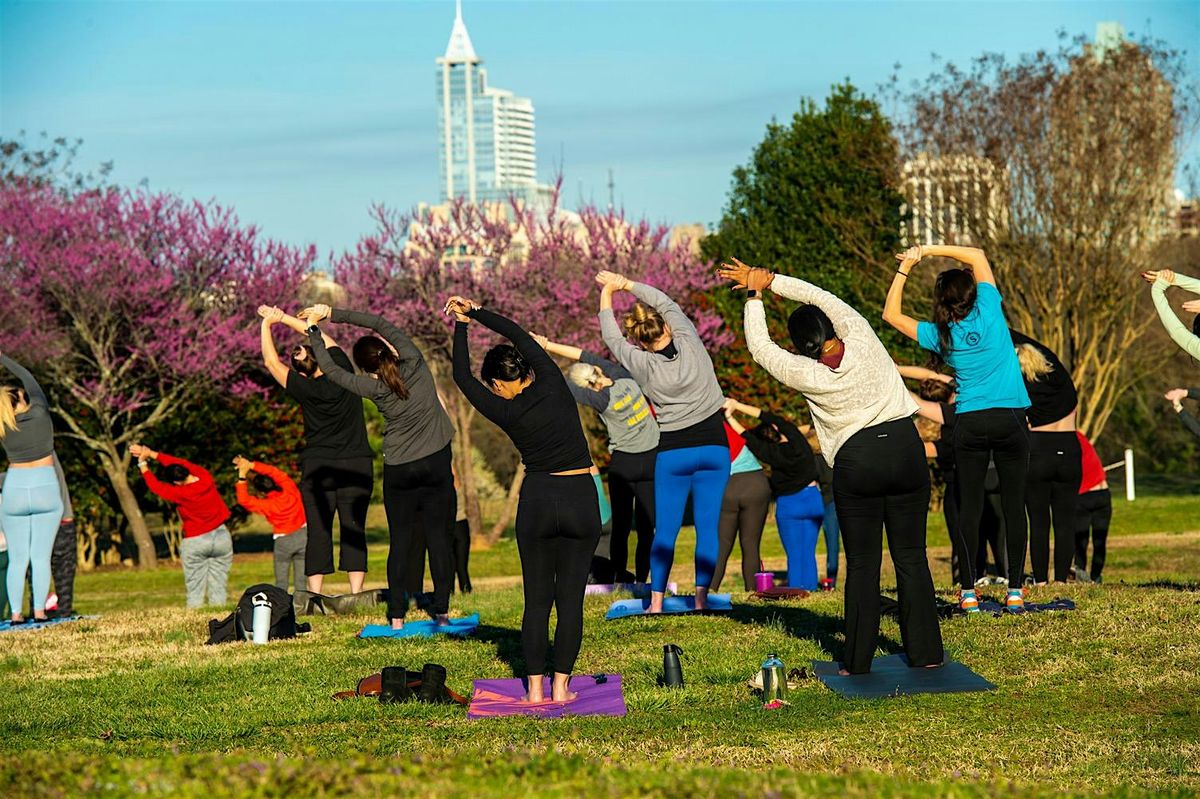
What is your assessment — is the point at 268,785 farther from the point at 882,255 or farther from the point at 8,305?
the point at 882,255

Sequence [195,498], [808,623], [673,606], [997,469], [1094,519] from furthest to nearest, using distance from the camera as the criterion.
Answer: [1094,519], [195,498], [673,606], [808,623], [997,469]

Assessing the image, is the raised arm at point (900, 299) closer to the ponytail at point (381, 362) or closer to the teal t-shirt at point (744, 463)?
the ponytail at point (381, 362)

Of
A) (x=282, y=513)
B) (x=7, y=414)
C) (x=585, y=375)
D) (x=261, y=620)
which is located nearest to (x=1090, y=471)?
(x=585, y=375)

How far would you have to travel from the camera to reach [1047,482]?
11.3 m

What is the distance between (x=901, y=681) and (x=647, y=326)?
11.4 feet

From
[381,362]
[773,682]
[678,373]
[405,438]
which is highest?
[381,362]

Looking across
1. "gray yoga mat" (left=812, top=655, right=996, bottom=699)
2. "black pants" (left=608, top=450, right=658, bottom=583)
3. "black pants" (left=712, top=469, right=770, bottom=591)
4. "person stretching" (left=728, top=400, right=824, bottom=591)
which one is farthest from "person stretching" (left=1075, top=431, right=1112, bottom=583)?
"gray yoga mat" (left=812, top=655, right=996, bottom=699)

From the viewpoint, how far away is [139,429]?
2770 cm

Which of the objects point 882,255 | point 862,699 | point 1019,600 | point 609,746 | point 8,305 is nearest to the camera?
point 609,746

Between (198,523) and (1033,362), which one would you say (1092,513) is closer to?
(1033,362)

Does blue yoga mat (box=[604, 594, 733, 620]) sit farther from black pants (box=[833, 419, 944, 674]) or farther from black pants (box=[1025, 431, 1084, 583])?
black pants (box=[833, 419, 944, 674])

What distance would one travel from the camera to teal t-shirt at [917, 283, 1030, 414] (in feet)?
29.0

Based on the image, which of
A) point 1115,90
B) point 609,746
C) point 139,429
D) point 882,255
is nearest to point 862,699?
point 609,746

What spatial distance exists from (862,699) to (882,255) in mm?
26570
